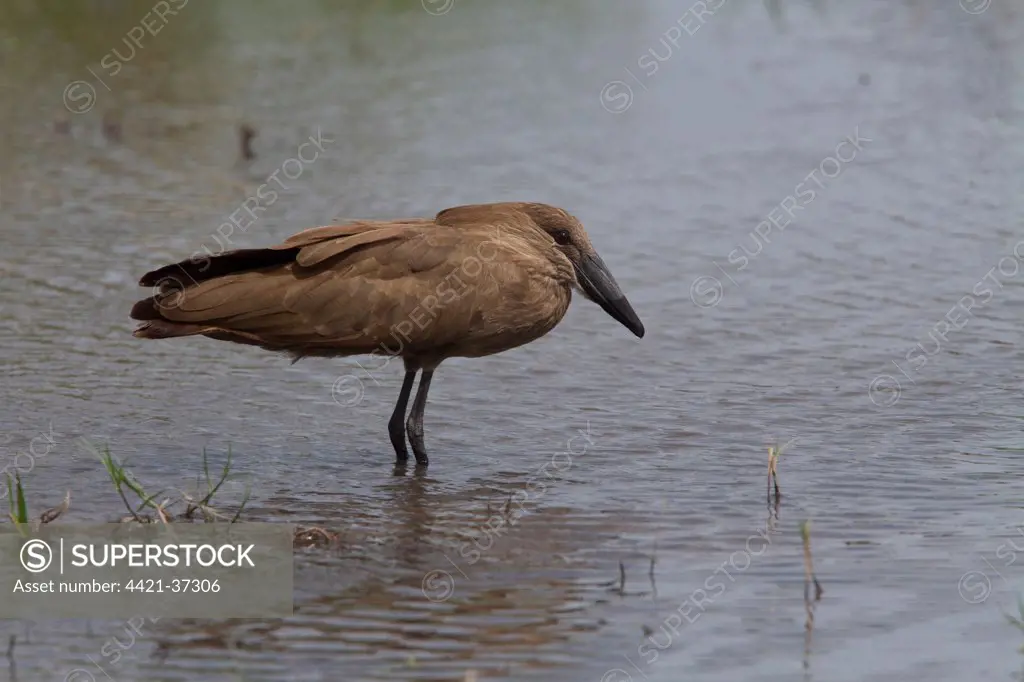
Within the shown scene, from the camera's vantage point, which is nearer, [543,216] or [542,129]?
[543,216]

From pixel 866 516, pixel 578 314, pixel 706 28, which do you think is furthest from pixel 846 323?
pixel 706 28

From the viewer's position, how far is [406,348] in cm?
824

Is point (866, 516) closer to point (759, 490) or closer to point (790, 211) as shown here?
point (759, 490)

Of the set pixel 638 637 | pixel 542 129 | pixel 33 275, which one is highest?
pixel 542 129

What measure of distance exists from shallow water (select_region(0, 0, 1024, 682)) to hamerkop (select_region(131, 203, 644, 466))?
58cm

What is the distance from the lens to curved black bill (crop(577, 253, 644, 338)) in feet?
28.3

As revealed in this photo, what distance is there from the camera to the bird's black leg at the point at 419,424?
8320 mm

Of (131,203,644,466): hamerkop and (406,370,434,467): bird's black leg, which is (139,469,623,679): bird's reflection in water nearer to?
(406,370,434,467): bird's black leg

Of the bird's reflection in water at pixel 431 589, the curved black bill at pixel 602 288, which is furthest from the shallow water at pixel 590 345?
the curved black bill at pixel 602 288

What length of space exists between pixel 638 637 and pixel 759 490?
1934 millimetres

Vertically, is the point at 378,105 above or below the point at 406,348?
above

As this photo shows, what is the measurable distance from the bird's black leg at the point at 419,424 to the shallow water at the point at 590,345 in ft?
0.47

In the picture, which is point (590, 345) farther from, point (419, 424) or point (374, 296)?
point (374, 296)

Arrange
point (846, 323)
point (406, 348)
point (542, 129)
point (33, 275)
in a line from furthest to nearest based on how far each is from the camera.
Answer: point (542, 129)
point (33, 275)
point (846, 323)
point (406, 348)
